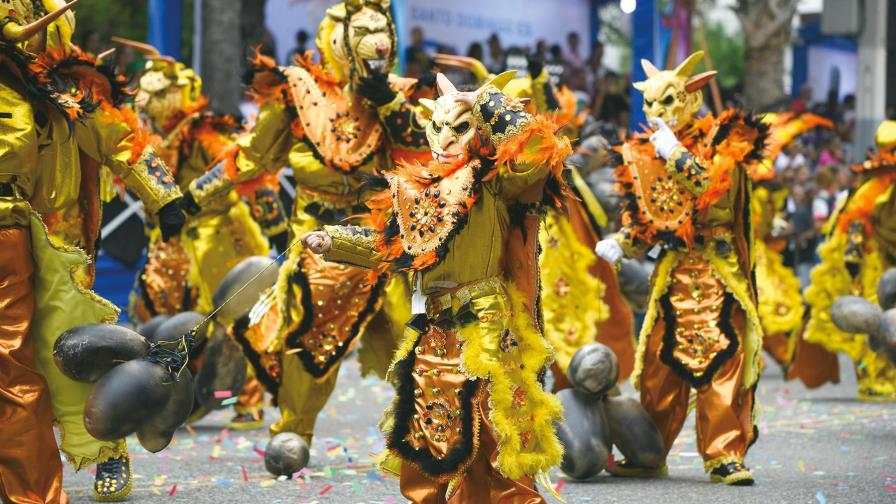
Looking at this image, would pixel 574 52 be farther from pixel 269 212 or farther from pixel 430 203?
pixel 430 203

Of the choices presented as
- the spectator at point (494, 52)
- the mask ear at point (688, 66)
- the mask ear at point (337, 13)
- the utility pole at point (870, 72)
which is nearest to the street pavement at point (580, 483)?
A: the mask ear at point (688, 66)

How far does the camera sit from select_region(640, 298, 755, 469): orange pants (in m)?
7.03

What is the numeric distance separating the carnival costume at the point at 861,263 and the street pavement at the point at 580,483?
41 cm

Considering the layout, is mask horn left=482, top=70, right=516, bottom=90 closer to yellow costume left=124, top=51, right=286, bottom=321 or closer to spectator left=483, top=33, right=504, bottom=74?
yellow costume left=124, top=51, right=286, bottom=321

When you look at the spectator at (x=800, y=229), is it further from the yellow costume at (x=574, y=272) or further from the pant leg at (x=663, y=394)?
the pant leg at (x=663, y=394)

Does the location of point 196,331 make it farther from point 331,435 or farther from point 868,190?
point 868,190

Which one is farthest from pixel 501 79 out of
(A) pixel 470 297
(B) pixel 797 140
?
(B) pixel 797 140

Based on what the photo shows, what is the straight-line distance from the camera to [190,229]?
9391mm

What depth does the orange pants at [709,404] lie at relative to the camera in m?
7.03

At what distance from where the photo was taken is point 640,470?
7.29m

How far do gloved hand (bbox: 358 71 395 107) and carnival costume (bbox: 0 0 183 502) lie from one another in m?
1.30

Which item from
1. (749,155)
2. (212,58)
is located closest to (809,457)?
(749,155)

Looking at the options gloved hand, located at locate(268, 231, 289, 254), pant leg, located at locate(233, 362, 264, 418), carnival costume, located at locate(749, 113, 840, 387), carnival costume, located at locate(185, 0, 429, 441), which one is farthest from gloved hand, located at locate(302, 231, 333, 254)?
carnival costume, located at locate(749, 113, 840, 387)

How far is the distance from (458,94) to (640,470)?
2653 millimetres
